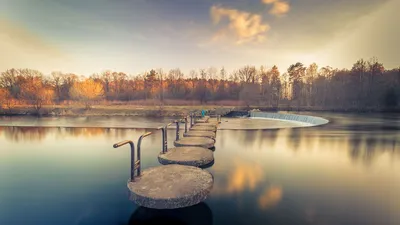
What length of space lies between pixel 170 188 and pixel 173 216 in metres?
0.44

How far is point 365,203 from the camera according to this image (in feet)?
13.3

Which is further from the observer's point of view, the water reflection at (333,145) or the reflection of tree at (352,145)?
the water reflection at (333,145)

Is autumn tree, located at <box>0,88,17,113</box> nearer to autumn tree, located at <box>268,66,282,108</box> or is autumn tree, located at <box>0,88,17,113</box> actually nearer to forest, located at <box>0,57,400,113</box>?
forest, located at <box>0,57,400,113</box>

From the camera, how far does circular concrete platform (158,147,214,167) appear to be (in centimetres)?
551

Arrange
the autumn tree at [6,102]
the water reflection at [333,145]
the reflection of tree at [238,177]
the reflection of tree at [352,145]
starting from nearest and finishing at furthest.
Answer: the reflection of tree at [238,177]
the reflection of tree at [352,145]
the water reflection at [333,145]
the autumn tree at [6,102]

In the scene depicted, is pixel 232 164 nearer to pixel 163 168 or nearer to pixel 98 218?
pixel 163 168

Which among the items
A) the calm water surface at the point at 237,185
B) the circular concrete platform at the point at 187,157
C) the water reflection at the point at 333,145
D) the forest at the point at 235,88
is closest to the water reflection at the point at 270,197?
the calm water surface at the point at 237,185

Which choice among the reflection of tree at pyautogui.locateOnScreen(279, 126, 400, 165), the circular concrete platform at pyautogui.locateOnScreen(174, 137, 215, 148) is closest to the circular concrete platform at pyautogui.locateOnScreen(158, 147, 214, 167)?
the circular concrete platform at pyautogui.locateOnScreen(174, 137, 215, 148)

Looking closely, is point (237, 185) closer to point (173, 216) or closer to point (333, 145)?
point (173, 216)

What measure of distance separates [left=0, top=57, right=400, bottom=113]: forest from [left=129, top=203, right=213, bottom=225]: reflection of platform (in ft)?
95.9

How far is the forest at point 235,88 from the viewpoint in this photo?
33.3m

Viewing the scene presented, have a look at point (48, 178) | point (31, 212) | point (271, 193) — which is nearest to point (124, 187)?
point (31, 212)

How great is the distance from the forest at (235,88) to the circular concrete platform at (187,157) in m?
26.7

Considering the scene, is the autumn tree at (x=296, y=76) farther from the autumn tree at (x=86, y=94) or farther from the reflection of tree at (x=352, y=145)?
→ the autumn tree at (x=86, y=94)
